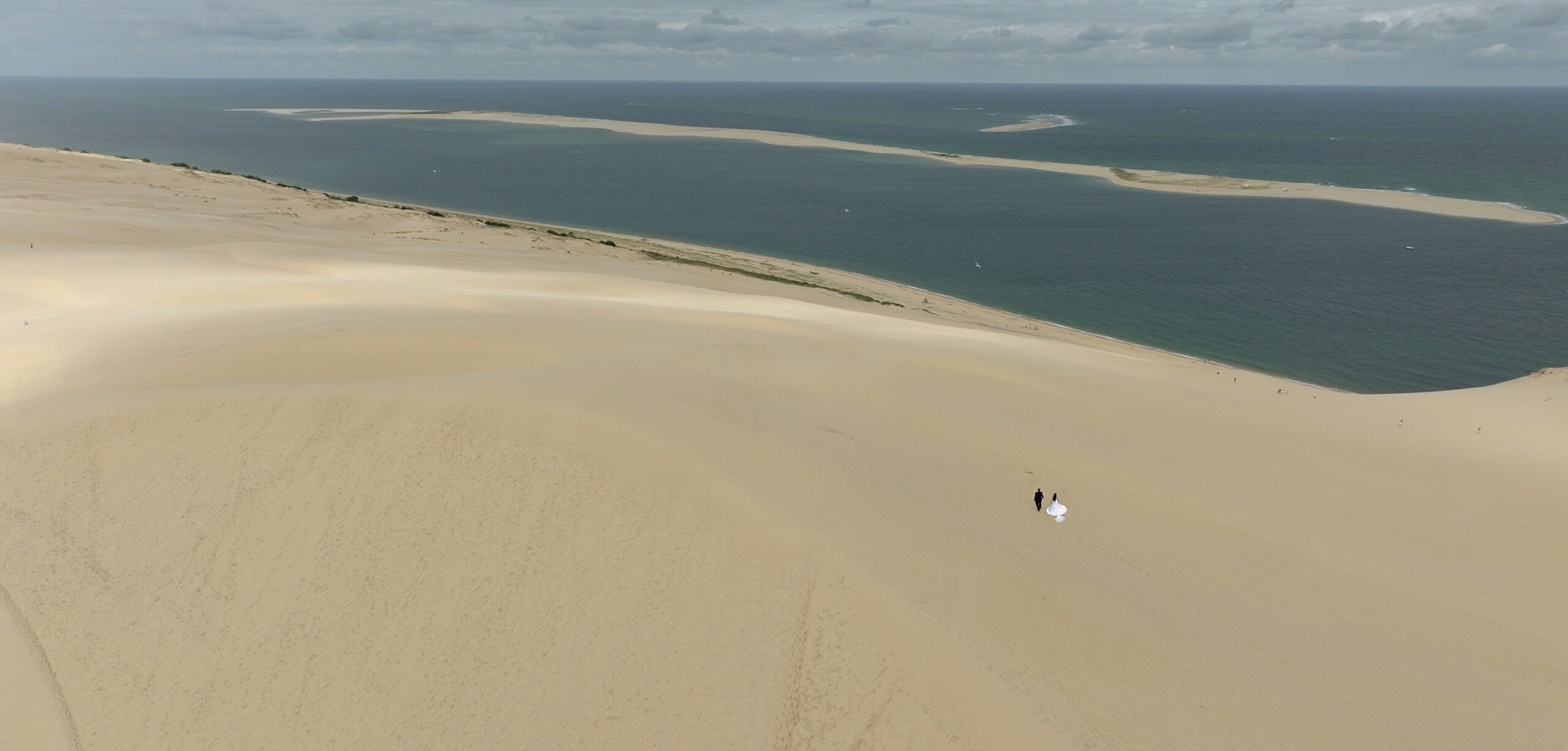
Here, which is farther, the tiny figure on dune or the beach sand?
the tiny figure on dune

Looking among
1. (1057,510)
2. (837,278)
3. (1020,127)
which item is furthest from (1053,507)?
(1020,127)

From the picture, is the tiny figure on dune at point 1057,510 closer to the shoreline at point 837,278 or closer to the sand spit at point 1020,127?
the shoreline at point 837,278

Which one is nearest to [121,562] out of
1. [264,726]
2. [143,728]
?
[143,728]

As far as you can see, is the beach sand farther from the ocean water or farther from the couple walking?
the ocean water

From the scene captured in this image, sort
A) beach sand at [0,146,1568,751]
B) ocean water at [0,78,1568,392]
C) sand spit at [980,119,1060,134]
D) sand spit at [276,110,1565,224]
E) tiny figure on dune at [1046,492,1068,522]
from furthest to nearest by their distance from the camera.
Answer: sand spit at [980,119,1060,134] < sand spit at [276,110,1565,224] < ocean water at [0,78,1568,392] < tiny figure on dune at [1046,492,1068,522] < beach sand at [0,146,1568,751]

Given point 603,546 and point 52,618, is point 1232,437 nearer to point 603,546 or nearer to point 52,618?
point 603,546

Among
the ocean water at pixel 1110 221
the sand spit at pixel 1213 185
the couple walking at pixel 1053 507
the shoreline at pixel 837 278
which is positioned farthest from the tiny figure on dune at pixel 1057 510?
the sand spit at pixel 1213 185

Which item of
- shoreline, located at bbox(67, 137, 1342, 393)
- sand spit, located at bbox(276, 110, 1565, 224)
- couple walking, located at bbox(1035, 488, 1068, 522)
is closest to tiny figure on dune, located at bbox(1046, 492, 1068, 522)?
couple walking, located at bbox(1035, 488, 1068, 522)
